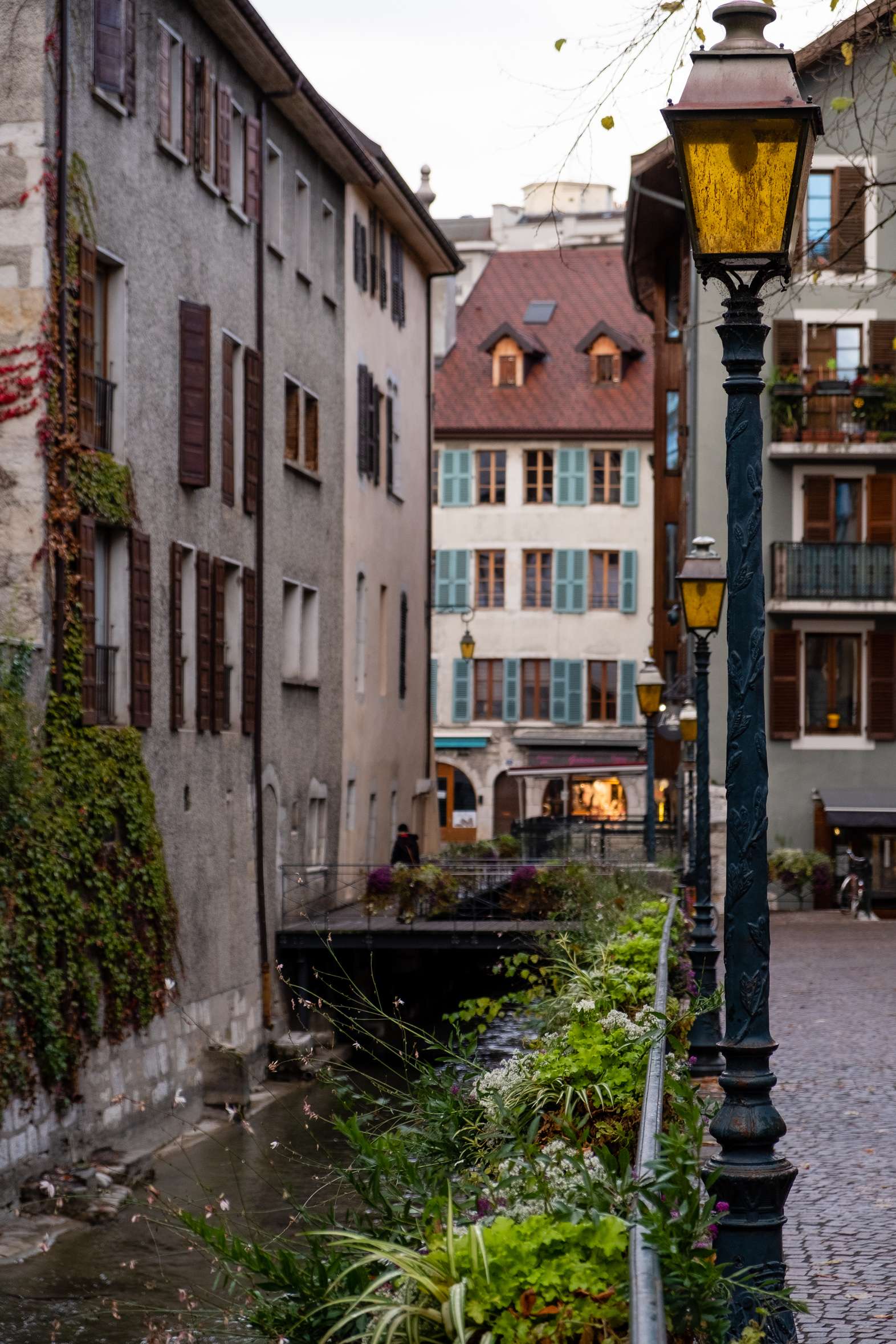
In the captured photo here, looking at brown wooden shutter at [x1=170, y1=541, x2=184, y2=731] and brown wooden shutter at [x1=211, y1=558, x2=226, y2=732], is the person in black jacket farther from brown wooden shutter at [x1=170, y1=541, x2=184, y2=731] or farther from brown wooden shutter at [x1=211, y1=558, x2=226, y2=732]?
brown wooden shutter at [x1=170, y1=541, x2=184, y2=731]

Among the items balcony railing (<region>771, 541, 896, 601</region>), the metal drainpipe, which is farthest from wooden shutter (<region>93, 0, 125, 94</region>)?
balcony railing (<region>771, 541, 896, 601</region>)

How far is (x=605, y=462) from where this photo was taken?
61250mm

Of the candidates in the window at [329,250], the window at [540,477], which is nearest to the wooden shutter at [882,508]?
the window at [329,250]

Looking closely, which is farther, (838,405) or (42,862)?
(838,405)

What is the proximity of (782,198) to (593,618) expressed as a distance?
181 ft

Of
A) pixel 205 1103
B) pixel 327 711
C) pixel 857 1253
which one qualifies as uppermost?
pixel 327 711

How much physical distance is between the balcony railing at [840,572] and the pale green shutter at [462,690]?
22810 millimetres

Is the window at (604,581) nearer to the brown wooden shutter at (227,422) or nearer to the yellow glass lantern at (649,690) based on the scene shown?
the yellow glass lantern at (649,690)

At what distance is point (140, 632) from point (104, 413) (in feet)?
7.58

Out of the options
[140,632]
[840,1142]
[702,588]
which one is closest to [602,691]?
[140,632]

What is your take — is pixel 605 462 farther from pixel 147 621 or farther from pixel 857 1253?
pixel 857 1253

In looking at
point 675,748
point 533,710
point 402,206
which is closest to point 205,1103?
point 402,206

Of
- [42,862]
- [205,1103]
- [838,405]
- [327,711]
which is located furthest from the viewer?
[838,405]

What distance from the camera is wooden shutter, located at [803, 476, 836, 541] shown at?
39.2 meters
